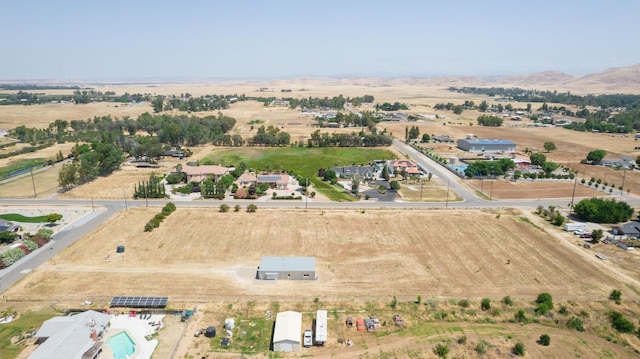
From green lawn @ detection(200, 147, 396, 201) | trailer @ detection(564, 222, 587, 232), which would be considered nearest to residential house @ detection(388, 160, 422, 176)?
green lawn @ detection(200, 147, 396, 201)

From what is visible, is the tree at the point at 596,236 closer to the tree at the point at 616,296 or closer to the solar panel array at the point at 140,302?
the tree at the point at 616,296

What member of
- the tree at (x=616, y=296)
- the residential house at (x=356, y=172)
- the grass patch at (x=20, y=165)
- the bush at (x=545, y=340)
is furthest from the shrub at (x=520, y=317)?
the grass patch at (x=20, y=165)

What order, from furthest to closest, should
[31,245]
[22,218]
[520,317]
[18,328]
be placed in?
[22,218], [31,245], [520,317], [18,328]

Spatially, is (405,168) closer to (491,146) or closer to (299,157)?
(299,157)

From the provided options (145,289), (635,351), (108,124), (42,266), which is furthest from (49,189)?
(635,351)

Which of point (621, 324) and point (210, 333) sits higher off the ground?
point (210, 333)

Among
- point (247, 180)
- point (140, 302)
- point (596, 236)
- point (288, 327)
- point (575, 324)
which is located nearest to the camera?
point (288, 327)

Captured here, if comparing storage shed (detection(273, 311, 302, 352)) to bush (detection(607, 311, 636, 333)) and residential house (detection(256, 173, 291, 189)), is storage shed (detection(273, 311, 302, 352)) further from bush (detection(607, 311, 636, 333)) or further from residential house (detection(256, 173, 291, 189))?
residential house (detection(256, 173, 291, 189))

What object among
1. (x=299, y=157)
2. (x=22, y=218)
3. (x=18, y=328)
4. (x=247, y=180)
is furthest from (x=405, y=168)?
(x=18, y=328)
